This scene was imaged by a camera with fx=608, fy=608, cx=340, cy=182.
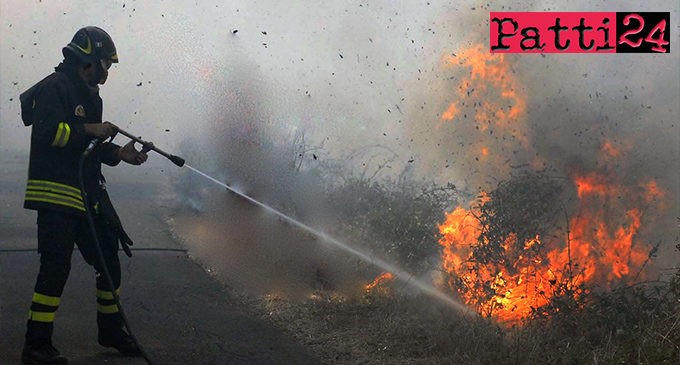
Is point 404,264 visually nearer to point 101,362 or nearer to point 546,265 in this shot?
point 546,265

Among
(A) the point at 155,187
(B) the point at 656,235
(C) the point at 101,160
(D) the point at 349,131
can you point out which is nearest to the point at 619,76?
(B) the point at 656,235

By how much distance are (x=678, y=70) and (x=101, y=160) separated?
22.3ft

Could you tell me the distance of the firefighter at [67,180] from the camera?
396 cm

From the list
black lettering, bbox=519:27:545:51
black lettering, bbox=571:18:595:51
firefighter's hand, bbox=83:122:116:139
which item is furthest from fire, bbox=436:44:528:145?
firefighter's hand, bbox=83:122:116:139

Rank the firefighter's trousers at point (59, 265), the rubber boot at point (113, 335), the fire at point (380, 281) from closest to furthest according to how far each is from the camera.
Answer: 1. the firefighter's trousers at point (59, 265)
2. the rubber boot at point (113, 335)
3. the fire at point (380, 281)

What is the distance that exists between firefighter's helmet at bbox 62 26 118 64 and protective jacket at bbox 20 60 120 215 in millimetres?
101

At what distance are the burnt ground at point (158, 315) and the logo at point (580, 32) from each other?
4.96m

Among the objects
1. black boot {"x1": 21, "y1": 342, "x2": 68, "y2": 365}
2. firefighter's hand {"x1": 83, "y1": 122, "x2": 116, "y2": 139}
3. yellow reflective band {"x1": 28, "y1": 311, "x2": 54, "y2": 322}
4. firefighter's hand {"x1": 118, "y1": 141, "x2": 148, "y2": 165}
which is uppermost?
firefighter's hand {"x1": 83, "y1": 122, "x2": 116, "y2": 139}

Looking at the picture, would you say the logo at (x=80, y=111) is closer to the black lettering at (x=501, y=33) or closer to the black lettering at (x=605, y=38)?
the black lettering at (x=501, y=33)

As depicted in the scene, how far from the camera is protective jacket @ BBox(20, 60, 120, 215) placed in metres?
4.02

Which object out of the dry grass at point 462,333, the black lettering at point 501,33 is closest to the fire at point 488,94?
the black lettering at point 501,33

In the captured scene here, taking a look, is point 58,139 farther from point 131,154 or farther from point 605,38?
point 605,38

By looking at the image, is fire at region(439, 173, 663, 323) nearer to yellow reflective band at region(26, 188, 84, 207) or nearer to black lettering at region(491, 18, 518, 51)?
black lettering at region(491, 18, 518, 51)

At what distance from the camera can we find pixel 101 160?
457cm
